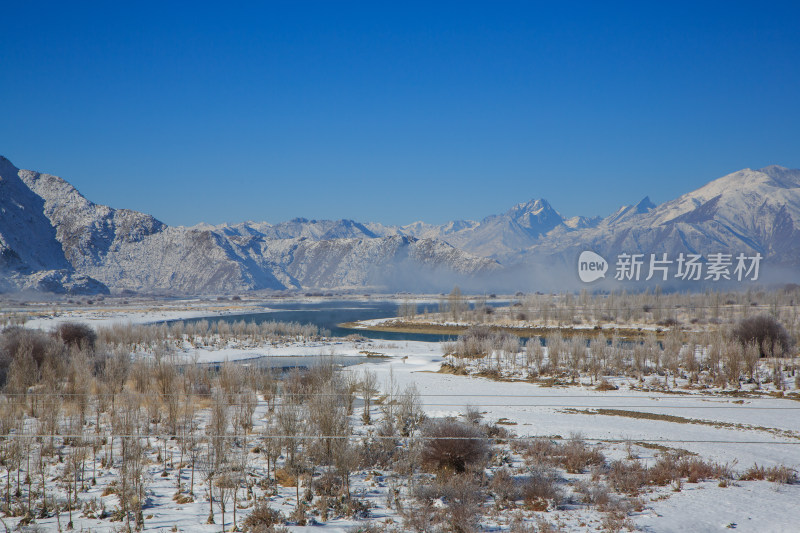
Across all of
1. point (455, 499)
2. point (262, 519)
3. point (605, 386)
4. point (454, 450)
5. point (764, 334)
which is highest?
point (764, 334)

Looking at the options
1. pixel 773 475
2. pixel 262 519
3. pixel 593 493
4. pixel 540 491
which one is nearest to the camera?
pixel 262 519

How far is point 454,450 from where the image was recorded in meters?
12.9

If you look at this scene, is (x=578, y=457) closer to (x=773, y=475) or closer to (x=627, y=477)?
(x=627, y=477)

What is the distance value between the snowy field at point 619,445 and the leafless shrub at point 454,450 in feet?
4.15

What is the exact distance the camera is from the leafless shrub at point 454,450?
1290cm

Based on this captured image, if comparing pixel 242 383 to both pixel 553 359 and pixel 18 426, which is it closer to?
pixel 18 426

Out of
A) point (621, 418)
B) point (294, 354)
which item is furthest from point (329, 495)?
point (294, 354)

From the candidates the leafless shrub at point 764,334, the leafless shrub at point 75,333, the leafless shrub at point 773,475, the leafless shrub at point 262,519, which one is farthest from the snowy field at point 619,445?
the leafless shrub at point 75,333

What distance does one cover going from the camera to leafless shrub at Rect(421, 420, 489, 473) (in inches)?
508

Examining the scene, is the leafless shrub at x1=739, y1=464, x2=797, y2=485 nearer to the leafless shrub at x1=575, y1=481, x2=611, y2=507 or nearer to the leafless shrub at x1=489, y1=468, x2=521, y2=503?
the leafless shrub at x1=575, y1=481, x2=611, y2=507

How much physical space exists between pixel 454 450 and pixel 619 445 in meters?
5.70

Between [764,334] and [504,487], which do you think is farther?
[764,334]

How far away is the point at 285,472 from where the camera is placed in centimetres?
1237

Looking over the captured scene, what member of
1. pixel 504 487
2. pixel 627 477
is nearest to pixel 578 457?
pixel 627 477
